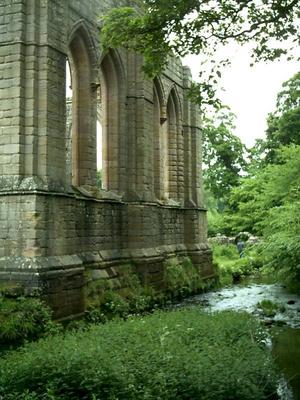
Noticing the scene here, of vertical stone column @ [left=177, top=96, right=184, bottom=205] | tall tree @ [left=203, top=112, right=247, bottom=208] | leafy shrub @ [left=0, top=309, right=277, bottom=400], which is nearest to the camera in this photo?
leafy shrub @ [left=0, top=309, right=277, bottom=400]

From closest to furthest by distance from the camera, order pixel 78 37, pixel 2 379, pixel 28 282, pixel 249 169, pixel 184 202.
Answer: pixel 2 379
pixel 28 282
pixel 78 37
pixel 184 202
pixel 249 169

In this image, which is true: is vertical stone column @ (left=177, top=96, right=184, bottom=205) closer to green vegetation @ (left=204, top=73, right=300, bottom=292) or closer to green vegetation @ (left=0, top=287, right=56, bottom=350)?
green vegetation @ (left=204, top=73, right=300, bottom=292)

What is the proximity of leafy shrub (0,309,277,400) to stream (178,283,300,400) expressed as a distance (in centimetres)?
90

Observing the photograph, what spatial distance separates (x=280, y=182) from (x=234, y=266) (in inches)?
297

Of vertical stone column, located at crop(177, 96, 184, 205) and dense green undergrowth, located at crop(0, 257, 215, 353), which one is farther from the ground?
vertical stone column, located at crop(177, 96, 184, 205)

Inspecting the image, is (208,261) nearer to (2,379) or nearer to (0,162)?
(0,162)

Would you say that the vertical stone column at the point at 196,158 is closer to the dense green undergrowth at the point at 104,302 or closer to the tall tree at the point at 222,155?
the dense green undergrowth at the point at 104,302

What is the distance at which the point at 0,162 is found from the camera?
1178 cm

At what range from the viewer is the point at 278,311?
591 inches

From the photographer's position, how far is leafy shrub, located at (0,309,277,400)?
238 inches

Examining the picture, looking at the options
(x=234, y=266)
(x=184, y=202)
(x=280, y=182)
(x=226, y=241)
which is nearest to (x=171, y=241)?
(x=184, y=202)

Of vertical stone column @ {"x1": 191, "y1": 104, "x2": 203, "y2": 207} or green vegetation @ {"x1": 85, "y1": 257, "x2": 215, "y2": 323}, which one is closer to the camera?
green vegetation @ {"x1": 85, "y1": 257, "x2": 215, "y2": 323}

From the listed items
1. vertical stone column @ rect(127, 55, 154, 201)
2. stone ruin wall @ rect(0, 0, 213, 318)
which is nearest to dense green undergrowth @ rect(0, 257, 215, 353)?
→ stone ruin wall @ rect(0, 0, 213, 318)

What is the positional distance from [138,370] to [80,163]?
8.74m
